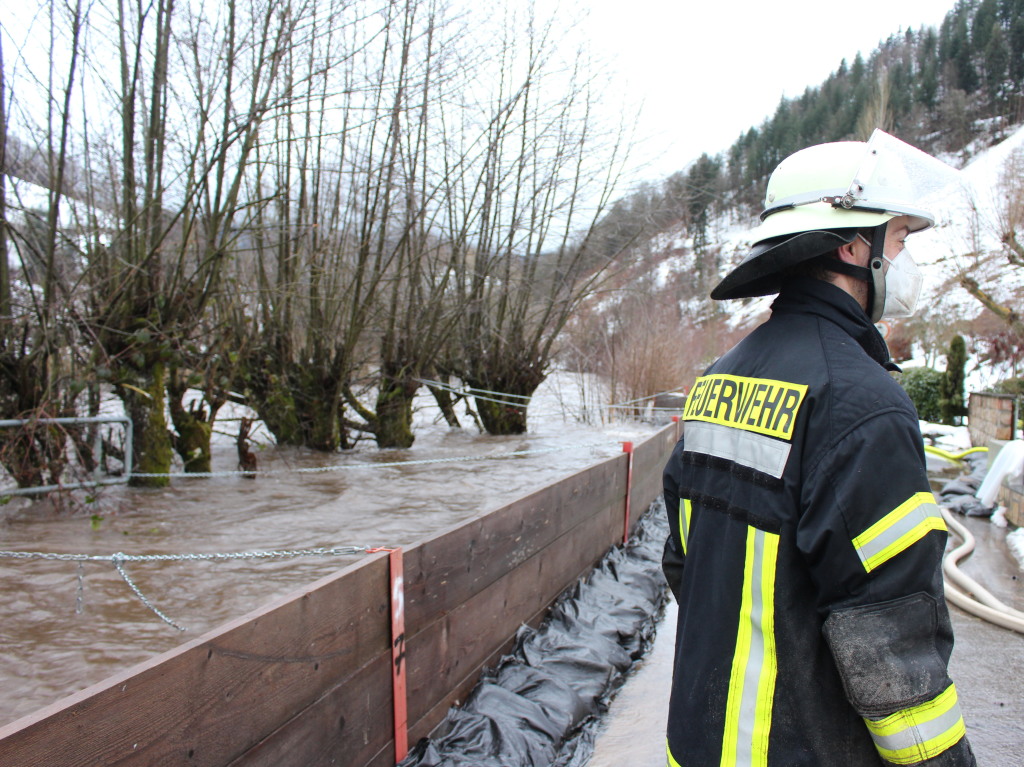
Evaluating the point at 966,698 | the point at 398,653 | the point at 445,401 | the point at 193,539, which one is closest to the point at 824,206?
the point at 398,653

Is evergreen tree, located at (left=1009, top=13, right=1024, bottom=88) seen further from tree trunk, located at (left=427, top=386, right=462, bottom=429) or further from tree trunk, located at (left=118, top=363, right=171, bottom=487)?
tree trunk, located at (left=118, top=363, right=171, bottom=487)

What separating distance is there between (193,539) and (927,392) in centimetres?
1951

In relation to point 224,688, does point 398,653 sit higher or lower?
lower

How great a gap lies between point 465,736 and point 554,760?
1.33ft

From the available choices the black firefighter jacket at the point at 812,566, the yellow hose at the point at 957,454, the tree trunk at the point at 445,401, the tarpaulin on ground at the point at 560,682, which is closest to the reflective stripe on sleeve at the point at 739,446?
the black firefighter jacket at the point at 812,566

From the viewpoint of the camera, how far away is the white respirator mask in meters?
1.44

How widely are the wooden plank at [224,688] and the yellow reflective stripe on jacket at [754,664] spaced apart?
4.26 feet

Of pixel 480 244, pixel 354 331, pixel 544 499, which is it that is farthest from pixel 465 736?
pixel 480 244

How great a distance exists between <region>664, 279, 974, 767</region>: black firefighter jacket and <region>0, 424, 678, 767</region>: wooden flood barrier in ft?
Result: 3.90

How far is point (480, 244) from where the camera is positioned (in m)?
11.7

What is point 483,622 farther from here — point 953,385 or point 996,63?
point 996,63

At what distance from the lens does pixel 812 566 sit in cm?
124

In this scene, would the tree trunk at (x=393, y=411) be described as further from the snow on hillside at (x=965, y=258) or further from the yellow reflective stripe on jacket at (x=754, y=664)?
the yellow reflective stripe on jacket at (x=754, y=664)

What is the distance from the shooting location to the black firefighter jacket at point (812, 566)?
116 cm
